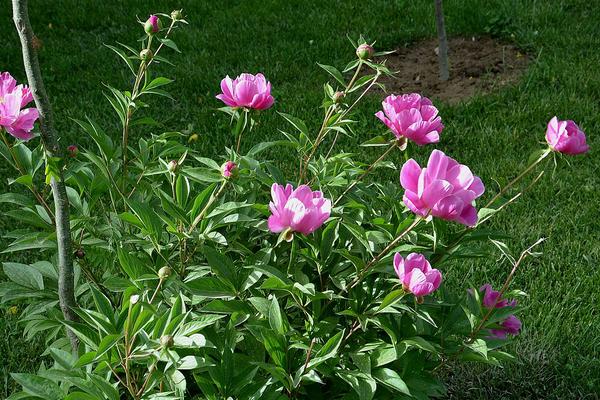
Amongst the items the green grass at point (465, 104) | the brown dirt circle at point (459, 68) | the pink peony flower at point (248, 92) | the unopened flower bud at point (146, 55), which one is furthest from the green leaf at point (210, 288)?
the brown dirt circle at point (459, 68)

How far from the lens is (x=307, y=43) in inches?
192

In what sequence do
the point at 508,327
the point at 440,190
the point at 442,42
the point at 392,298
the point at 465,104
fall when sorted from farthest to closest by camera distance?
the point at 442,42 → the point at 465,104 → the point at 508,327 → the point at 392,298 → the point at 440,190

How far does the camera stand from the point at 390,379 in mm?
1497

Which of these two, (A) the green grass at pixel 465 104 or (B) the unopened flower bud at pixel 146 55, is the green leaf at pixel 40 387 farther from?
(A) the green grass at pixel 465 104

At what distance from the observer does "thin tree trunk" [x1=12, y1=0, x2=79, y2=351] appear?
143 cm

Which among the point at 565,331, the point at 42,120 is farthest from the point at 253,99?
the point at 565,331

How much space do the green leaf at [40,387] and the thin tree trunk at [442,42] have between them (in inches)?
123

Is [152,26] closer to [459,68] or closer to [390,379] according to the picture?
[390,379]

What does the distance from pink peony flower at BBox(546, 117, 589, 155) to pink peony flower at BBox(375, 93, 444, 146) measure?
0.75 feet

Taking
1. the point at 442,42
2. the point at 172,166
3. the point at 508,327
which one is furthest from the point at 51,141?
the point at 442,42

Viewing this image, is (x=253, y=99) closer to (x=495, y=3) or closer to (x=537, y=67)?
(x=537, y=67)

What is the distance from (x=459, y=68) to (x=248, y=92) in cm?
304

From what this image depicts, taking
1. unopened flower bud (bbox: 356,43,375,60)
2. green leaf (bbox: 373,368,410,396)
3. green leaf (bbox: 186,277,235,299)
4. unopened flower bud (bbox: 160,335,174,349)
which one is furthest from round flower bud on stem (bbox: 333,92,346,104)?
unopened flower bud (bbox: 160,335,174,349)

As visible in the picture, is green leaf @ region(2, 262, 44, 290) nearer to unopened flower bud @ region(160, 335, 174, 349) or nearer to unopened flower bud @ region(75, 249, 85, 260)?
unopened flower bud @ region(75, 249, 85, 260)
